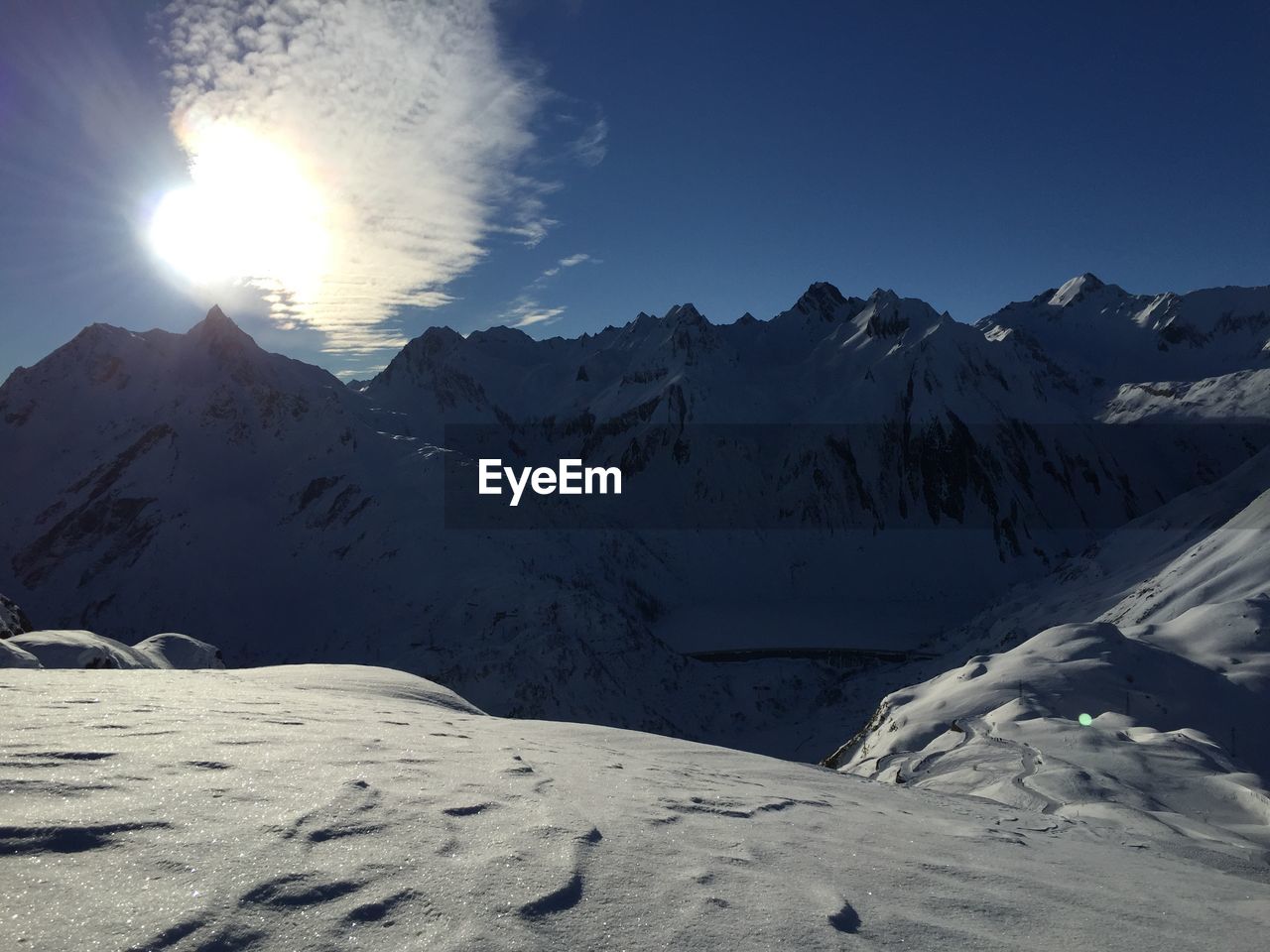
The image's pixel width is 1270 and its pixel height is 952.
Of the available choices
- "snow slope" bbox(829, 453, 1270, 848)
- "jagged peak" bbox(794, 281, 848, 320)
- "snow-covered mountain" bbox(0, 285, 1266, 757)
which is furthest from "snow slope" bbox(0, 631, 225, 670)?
"jagged peak" bbox(794, 281, 848, 320)

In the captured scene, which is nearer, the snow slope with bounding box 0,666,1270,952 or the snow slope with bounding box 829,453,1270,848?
the snow slope with bounding box 0,666,1270,952

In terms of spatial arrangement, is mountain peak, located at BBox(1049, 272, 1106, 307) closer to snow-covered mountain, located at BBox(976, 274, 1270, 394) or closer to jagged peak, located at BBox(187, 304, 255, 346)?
snow-covered mountain, located at BBox(976, 274, 1270, 394)

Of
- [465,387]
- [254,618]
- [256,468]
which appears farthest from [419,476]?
[465,387]

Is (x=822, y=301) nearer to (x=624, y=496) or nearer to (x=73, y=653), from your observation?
(x=624, y=496)

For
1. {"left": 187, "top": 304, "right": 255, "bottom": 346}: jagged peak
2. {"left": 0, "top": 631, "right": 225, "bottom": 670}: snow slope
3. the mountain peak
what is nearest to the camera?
{"left": 0, "top": 631, "right": 225, "bottom": 670}: snow slope

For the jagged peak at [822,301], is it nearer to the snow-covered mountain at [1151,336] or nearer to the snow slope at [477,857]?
the snow-covered mountain at [1151,336]

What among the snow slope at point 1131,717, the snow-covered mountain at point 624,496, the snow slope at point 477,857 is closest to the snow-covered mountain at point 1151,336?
the snow-covered mountain at point 624,496

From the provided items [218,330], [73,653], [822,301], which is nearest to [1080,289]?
[822,301]
